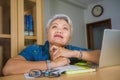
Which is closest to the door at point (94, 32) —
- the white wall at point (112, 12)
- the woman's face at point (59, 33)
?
the white wall at point (112, 12)

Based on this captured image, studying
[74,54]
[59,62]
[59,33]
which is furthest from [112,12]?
[59,62]

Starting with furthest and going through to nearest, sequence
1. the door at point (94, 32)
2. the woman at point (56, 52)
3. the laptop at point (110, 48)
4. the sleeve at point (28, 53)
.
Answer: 1. the door at point (94, 32)
2. the sleeve at point (28, 53)
3. the woman at point (56, 52)
4. the laptop at point (110, 48)

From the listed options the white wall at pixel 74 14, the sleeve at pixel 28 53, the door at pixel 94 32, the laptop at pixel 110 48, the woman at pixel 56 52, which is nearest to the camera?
the laptop at pixel 110 48

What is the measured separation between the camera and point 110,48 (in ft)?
3.15

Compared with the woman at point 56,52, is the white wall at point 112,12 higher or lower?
higher

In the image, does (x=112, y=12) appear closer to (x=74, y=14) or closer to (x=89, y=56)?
(x=74, y=14)

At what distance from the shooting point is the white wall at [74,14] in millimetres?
2979

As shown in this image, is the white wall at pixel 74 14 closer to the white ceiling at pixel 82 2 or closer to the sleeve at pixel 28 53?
the white ceiling at pixel 82 2

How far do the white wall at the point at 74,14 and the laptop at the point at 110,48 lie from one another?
1.97 metres

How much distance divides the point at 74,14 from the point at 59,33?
2.62m

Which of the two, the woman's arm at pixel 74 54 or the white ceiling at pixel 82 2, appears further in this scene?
the white ceiling at pixel 82 2

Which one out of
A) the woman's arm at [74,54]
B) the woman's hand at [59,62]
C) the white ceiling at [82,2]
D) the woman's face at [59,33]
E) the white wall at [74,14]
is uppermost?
the white ceiling at [82,2]

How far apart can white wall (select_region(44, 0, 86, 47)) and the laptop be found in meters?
1.97

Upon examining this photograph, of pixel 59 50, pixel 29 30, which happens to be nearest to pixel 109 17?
pixel 29 30
